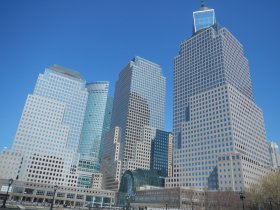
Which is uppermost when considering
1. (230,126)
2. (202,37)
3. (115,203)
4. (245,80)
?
(202,37)

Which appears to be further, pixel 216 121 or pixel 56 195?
pixel 56 195

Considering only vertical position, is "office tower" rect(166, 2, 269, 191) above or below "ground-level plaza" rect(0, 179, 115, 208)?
above

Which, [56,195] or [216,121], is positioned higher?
[216,121]

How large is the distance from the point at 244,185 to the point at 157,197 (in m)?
46.8

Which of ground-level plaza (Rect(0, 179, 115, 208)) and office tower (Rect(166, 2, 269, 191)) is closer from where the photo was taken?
office tower (Rect(166, 2, 269, 191))

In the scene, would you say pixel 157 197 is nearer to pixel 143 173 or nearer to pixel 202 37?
pixel 143 173

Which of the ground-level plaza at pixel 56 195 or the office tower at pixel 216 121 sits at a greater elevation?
the office tower at pixel 216 121

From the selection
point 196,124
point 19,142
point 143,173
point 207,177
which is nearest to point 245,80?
point 196,124

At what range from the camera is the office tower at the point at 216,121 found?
443 ft

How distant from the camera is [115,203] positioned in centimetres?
18200

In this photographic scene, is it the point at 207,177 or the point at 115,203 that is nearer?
the point at 207,177

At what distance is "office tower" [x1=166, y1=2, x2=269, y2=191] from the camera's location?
135 metres

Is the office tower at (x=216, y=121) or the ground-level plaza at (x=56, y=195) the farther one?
the ground-level plaza at (x=56, y=195)

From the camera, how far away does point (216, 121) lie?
149 meters
